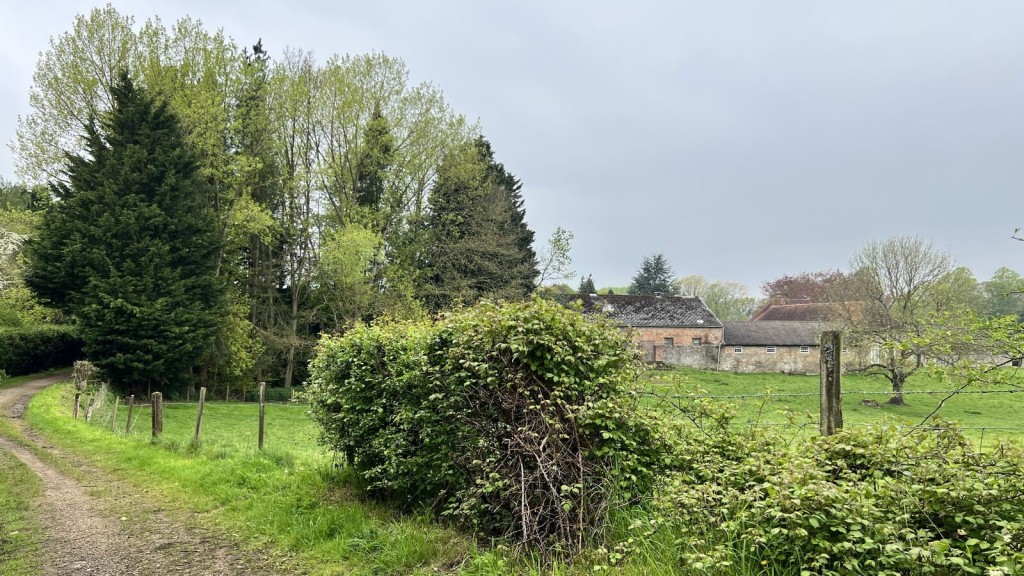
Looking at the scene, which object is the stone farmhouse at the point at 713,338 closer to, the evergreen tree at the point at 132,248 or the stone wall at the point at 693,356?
the stone wall at the point at 693,356

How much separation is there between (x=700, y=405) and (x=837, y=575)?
1.78m

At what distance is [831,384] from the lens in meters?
4.41

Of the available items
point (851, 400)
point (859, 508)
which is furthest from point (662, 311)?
point (859, 508)

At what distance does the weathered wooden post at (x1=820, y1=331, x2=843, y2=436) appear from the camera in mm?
4352

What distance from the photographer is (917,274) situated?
31969 mm

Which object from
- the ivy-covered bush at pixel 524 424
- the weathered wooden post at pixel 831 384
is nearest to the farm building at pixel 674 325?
the ivy-covered bush at pixel 524 424

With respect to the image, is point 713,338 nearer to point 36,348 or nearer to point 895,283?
point 895,283

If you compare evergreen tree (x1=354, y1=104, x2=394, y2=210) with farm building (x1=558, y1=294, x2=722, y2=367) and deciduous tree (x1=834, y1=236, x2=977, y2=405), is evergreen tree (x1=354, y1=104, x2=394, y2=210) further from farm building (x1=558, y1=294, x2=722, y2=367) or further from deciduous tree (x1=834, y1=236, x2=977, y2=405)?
deciduous tree (x1=834, y1=236, x2=977, y2=405)

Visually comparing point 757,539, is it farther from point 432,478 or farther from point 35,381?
point 35,381

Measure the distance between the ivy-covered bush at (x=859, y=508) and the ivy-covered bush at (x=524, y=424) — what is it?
52 centimetres

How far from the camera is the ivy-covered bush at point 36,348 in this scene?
88.8ft

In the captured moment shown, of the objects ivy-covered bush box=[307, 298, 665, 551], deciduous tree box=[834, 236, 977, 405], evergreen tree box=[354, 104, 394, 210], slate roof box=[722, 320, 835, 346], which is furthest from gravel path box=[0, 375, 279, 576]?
slate roof box=[722, 320, 835, 346]

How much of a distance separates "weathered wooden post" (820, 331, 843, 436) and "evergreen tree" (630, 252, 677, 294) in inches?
2742

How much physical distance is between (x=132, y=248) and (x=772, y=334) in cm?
4705
